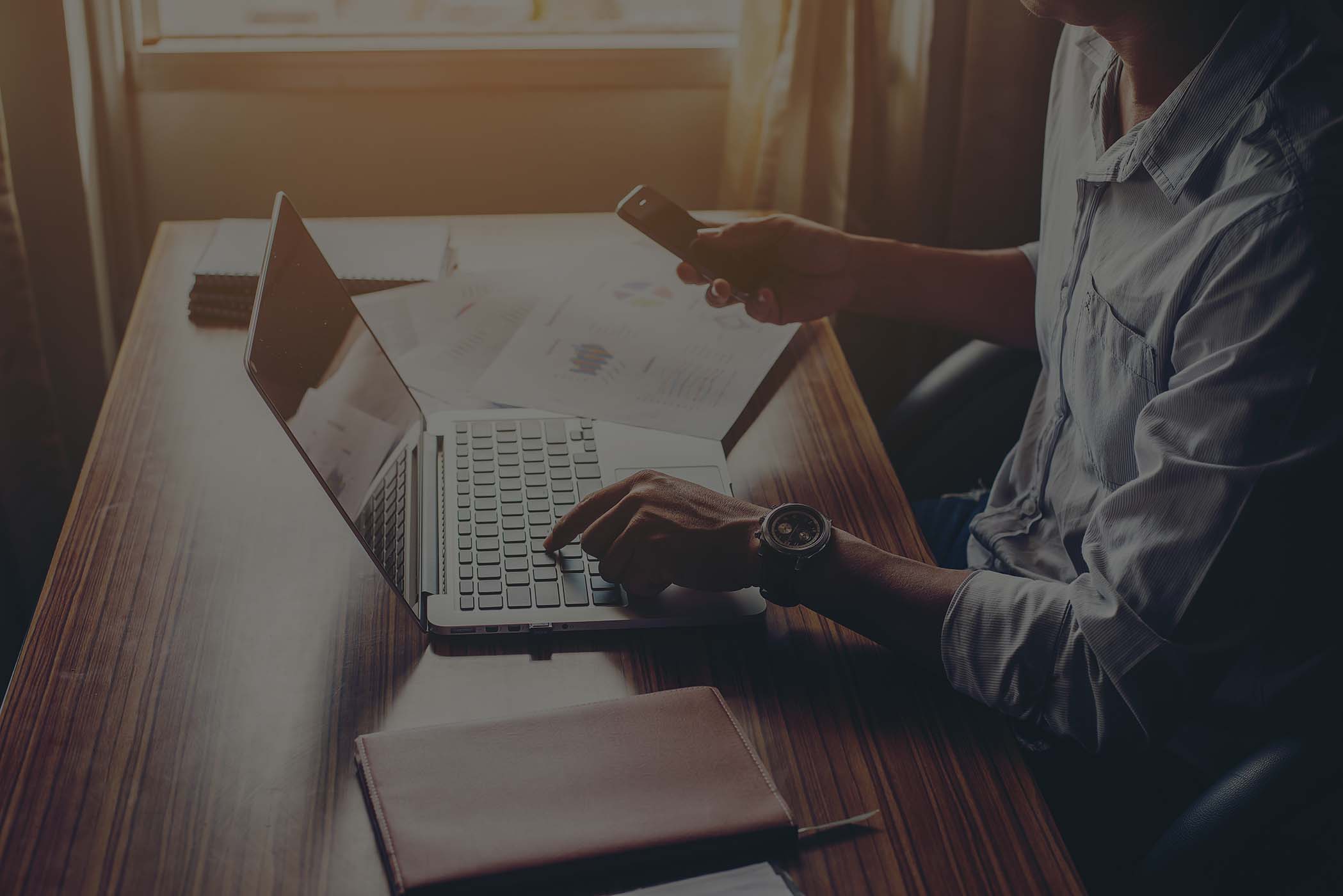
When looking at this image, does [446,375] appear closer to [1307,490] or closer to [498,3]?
[1307,490]

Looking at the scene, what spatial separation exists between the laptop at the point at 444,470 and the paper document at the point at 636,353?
0.14 ft

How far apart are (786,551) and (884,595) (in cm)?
8

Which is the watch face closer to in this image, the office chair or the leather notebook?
the leather notebook

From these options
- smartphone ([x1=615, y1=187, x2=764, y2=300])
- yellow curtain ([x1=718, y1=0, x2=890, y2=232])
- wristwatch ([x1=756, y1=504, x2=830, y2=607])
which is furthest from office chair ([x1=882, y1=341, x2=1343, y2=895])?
yellow curtain ([x1=718, y1=0, x2=890, y2=232])

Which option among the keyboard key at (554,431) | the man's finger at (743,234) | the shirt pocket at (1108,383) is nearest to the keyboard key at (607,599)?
the keyboard key at (554,431)

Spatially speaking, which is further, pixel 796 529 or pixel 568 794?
pixel 796 529

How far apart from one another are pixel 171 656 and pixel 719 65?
1.36m

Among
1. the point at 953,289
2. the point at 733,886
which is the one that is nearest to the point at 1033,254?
the point at 953,289

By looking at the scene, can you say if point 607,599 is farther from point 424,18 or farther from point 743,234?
point 424,18

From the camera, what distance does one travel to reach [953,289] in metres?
1.24

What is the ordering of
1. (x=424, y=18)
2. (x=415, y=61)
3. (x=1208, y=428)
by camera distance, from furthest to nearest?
(x=424, y=18) < (x=415, y=61) < (x=1208, y=428)

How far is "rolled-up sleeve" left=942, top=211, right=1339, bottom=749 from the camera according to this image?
69 centimetres

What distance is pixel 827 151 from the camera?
1.77 meters

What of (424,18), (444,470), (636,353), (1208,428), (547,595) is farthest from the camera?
(424,18)
